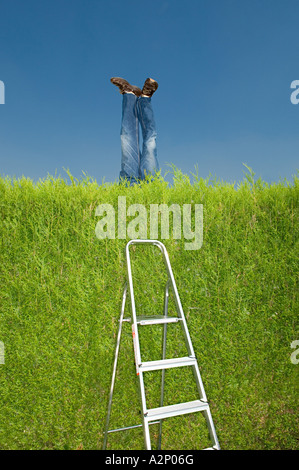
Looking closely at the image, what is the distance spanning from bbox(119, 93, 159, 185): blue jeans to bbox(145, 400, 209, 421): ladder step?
464 centimetres

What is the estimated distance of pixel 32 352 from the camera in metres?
3.15

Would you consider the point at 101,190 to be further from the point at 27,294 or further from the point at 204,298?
the point at 204,298

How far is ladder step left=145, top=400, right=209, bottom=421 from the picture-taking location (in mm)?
2115

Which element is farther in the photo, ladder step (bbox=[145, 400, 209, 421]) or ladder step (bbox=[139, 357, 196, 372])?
ladder step (bbox=[139, 357, 196, 372])

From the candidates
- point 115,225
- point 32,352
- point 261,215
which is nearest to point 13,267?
point 32,352

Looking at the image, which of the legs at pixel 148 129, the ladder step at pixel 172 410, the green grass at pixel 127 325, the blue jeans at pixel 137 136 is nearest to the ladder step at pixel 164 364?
the ladder step at pixel 172 410

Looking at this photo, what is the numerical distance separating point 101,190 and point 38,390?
211 centimetres

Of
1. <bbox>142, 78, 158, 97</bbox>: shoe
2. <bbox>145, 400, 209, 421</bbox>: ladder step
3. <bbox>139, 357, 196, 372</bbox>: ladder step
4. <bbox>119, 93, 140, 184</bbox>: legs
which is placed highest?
<bbox>142, 78, 158, 97</bbox>: shoe

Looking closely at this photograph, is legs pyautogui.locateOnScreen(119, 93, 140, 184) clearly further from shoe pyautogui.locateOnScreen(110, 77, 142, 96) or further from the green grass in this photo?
the green grass

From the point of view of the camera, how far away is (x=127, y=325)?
312 cm

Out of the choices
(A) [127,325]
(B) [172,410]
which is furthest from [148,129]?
(B) [172,410]

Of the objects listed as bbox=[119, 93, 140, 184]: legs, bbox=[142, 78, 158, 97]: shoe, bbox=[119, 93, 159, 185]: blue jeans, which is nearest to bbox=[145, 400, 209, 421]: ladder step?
bbox=[119, 93, 140, 184]: legs

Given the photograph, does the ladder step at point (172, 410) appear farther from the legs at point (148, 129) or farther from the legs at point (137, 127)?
the legs at point (148, 129)

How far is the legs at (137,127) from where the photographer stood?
6.41 meters
